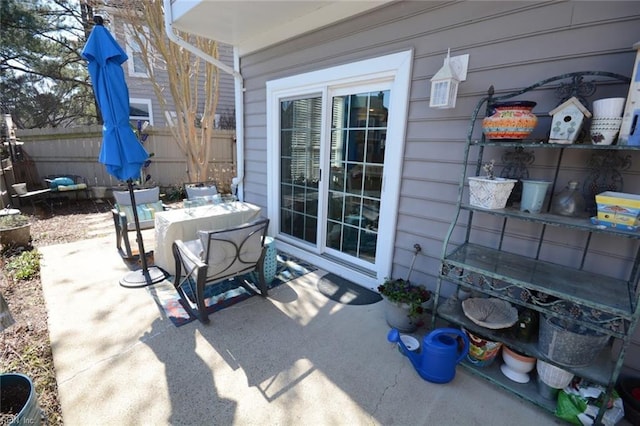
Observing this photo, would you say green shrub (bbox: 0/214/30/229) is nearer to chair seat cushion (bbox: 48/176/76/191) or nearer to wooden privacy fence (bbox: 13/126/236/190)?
chair seat cushion (bbox: 48/176/76/191)

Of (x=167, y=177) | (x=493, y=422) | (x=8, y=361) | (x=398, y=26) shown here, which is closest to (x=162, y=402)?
(x=8, y=361)

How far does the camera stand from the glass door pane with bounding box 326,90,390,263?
2773 mm

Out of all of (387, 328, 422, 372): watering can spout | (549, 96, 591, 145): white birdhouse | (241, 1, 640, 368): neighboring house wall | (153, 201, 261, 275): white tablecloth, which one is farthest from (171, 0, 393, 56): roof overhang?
(387, 328, 422, 372): watering can spout

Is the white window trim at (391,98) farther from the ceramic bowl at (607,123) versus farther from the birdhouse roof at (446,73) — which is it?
the ceramic bowl at (607,123)

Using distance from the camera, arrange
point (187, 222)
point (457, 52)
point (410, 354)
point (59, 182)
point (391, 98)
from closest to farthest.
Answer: point (410, 354)
point (457, 52)
point (391, 98)
point (187, 222)
point (59, 182)

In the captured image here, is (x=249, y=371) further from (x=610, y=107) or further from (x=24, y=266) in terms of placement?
(x=24, y=266)

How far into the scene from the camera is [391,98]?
100 inches

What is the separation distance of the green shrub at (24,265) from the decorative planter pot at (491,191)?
168 inches

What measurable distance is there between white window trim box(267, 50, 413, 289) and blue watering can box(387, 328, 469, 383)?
973mm

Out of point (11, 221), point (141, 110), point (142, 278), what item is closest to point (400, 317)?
point (142, 278)

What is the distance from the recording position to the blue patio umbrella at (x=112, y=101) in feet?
7.39

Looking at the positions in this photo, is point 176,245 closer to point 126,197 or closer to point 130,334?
point 130,334

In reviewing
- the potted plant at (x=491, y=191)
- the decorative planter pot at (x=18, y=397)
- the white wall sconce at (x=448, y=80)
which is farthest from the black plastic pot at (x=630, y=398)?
the decorative planter pot at (x=18, y=397)

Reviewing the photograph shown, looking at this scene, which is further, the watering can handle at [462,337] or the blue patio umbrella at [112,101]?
the blue patio umbrella at [112,101]
